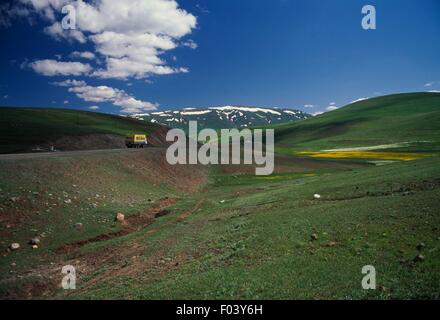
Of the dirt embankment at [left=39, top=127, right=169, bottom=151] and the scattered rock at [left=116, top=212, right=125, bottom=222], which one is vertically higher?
the dirt embankment at [left=39, top=127, right=169, bottom=151]

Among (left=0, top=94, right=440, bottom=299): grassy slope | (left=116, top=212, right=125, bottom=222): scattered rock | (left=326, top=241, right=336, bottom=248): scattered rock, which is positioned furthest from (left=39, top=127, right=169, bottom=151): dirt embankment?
(left=326, top=241, right=336, bottom=248): scattered rock

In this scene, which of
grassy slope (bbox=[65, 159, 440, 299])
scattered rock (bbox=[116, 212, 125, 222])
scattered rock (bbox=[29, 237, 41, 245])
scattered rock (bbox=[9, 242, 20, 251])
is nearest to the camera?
grassy slope (bbox=[65, 159, 440, 299])

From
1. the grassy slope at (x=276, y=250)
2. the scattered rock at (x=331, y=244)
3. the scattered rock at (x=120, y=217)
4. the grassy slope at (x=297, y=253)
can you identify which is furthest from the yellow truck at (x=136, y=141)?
the scattered rock at (x=331, y=244)

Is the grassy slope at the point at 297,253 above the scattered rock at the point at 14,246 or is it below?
above

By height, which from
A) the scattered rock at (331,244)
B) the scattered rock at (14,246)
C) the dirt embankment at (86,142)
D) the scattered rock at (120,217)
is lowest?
the scattered rock at (14,246)

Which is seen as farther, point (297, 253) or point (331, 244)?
→ point (331, 244)

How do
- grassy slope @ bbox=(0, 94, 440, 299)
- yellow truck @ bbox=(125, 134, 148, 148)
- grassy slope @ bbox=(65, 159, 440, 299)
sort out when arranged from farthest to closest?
yellow truck @ bbox=(125, 134, 148, 148) < grassy slope @ bbox=(0, 94, 440, 299) < grassy slope @ bbox=(65, 159, 440, 299)

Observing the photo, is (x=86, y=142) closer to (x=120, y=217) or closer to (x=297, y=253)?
(x=120, y=217)

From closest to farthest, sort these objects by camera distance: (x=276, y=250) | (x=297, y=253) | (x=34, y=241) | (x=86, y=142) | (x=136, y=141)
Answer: (x=297, y=253)
(x=276, y=250)
(x=34, y=241)
(x=136, y=141)
(x=86, y=142)

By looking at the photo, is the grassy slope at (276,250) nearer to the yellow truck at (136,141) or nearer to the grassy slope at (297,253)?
the grassy slope at (297,253)

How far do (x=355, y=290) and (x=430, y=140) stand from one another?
434 ft

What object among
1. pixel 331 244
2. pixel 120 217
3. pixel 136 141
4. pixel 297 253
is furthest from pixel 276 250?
pixel 136 141

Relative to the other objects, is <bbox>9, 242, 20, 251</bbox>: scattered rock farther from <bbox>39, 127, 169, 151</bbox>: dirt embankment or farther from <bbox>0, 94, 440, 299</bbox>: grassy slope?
<bbox>39, 127, 169, 151</bbox>: dirt embankment
